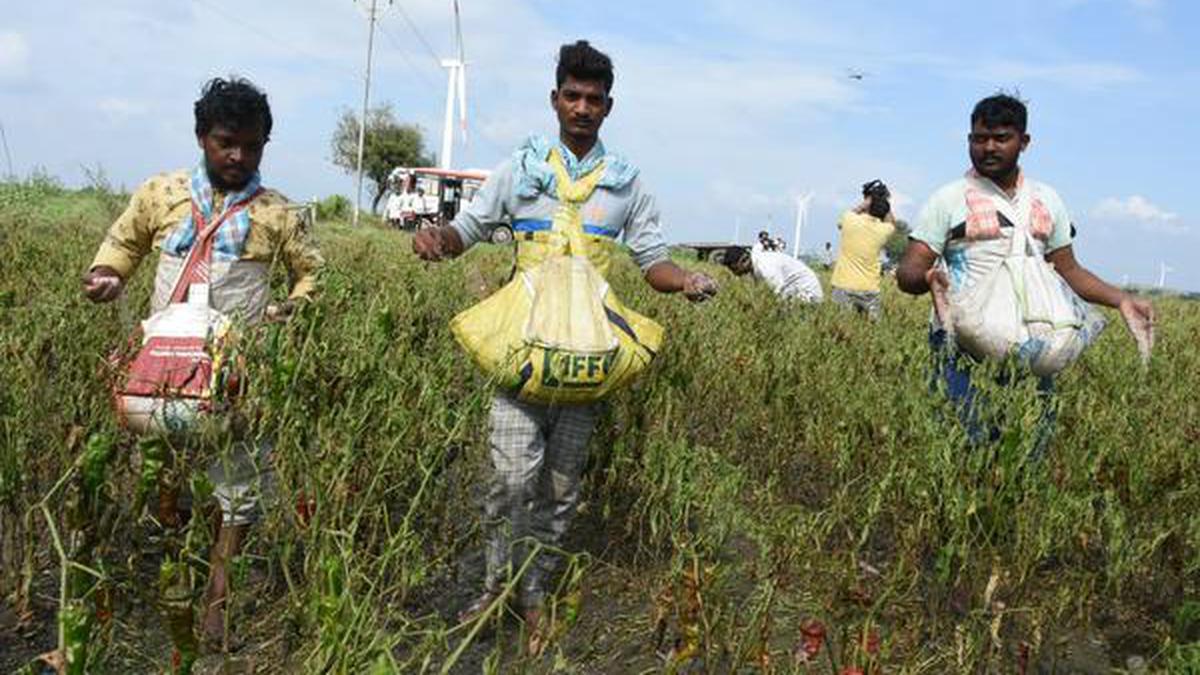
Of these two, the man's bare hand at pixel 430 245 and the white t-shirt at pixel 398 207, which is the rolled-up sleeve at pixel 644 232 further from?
the white t-shirt at pixel 398 207

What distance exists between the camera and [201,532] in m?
1.56

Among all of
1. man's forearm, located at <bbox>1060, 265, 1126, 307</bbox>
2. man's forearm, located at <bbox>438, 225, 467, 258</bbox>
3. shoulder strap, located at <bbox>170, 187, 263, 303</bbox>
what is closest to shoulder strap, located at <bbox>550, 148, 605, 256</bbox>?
man's forearm, located at <bbox>438, 225, 467, 258</bbox>

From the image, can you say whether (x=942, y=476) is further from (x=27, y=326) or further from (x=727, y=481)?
(x=27, y=326)

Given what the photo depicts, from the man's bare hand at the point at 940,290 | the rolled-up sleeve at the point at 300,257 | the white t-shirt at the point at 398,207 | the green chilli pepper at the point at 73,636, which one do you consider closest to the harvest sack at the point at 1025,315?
the man's bare hand at the point at 940,290

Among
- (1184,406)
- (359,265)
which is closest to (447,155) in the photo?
(359,265)

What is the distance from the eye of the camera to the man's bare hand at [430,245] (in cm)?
257

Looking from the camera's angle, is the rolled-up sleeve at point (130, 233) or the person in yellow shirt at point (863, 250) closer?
the rolled-up sleeve at point (130, 233)

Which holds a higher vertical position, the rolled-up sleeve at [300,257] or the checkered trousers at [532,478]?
the rolled-up sleeve at [300,257]

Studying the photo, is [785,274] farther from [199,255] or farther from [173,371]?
[173,371]

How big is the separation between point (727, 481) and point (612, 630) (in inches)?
23.9

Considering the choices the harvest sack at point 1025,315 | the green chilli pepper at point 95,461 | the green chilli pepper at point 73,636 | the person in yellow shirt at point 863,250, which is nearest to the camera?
the green chilli pepper at point 73,636

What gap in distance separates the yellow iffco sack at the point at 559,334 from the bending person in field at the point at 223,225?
427 millimetres

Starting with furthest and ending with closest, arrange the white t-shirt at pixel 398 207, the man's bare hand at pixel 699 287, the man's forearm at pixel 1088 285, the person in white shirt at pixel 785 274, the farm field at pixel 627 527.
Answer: the white t-shirt at pixel 398 207 → the person in white shirt at pixel 785 274 → the man's forearm at pixel 1088 285 → the man's bare hand at pixel 699 287 → the farm field at pixel 627 527

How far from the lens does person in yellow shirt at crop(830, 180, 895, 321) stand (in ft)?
22.7
